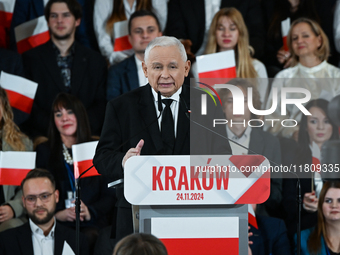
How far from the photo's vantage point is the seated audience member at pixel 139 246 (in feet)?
4.21

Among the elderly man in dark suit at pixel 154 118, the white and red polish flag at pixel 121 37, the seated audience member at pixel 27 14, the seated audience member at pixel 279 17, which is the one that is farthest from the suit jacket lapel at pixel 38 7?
the elderly man in dark suit at pixel 154 118

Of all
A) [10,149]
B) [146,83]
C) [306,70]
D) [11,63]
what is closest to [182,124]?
[146,83]

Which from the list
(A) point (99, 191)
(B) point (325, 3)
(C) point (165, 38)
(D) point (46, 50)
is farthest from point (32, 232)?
(B) point (325, 3)

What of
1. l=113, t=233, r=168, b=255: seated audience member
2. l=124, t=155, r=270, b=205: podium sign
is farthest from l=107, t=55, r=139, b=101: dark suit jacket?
l=113, t=233, r=168, b=255: seated audience member

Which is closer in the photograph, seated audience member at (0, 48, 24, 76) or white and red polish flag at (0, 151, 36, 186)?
white and red polish flag at (0, 151, 36, 186)

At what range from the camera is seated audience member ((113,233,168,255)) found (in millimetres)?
1282

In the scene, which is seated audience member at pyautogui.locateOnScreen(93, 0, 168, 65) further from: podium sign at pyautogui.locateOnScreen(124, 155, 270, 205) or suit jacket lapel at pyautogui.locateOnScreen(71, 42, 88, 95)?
podium sign at pyautogui.locateOnScreen(124, 155, 270, 205)

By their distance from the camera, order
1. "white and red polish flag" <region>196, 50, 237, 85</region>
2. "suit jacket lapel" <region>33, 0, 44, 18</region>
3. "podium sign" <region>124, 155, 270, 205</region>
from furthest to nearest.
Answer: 1. "suit jacket lapel" <region>33, 0, 44, 18</region>
2. "white and red polish flag" <region>196, 50, 237, 85</region>
3. "podium sign" <region>124, 155, 270, 205</region>

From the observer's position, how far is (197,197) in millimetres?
1698

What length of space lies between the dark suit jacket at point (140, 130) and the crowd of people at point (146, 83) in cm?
69

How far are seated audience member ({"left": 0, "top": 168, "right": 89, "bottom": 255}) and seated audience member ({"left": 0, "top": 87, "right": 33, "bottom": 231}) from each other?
0.65ft

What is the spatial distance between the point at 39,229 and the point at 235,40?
2.15m

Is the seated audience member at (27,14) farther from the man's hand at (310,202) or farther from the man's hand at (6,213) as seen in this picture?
the man's hand at (310,202)

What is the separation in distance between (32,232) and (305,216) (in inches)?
72.8
